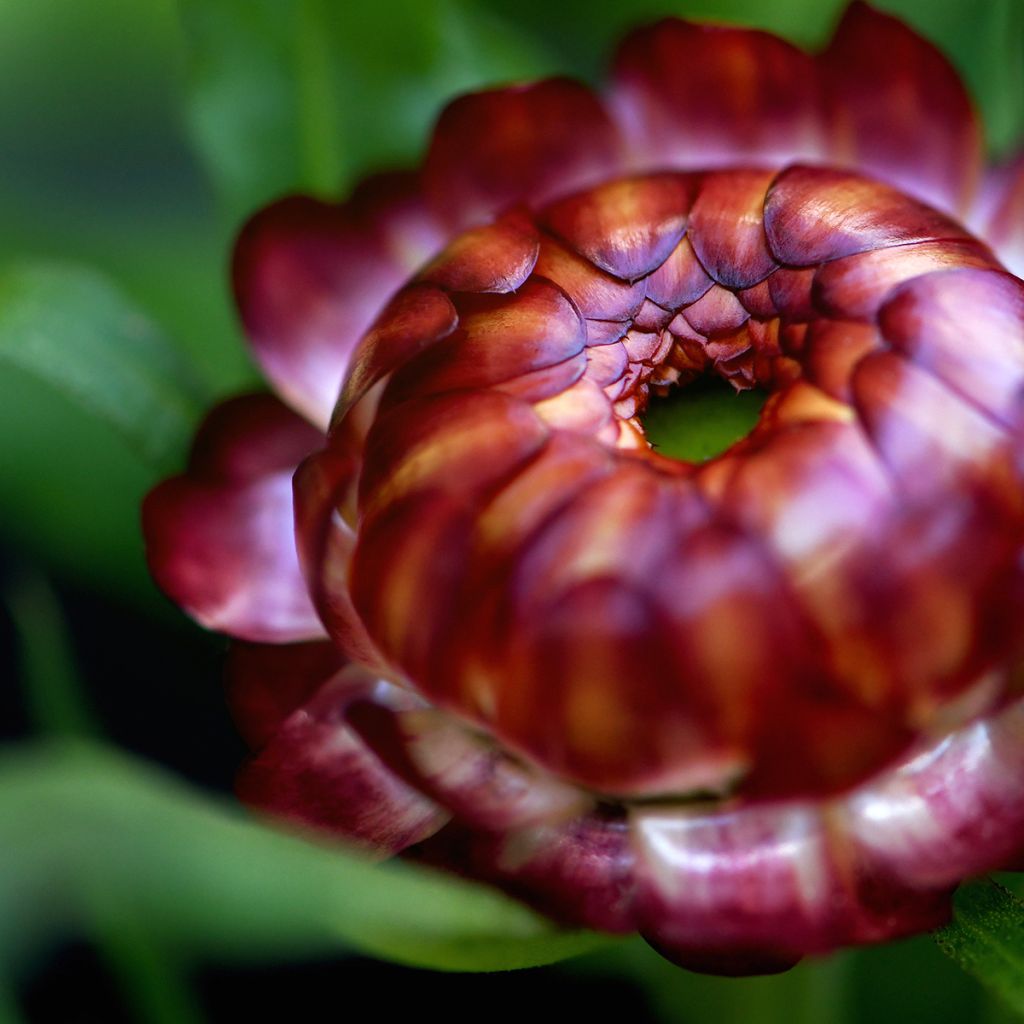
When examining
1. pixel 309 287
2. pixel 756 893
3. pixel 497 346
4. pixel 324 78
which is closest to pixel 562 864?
pixel 756 893

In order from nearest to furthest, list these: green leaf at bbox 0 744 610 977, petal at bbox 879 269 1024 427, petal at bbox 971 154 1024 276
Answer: green leaf at bbox 0 744 610 977
petal at bbox 879 269 1024 427
petal at bbox 971 154 1024 276

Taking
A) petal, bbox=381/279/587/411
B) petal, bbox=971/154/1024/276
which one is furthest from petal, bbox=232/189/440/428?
petal, bbox=971/154/1024/276

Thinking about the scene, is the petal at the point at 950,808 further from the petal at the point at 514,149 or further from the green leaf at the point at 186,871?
the petal at the point at 514,149

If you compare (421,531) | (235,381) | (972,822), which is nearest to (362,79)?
(235,381)

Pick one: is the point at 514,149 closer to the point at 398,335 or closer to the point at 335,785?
the point at 398,335

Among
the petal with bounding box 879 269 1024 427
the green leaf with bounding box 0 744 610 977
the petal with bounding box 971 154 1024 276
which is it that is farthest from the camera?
the petal with bounding box 971 154 1024 276

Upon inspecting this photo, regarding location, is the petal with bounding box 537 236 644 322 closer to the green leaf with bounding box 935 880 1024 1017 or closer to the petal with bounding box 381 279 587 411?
the petal with bounding box 381 279 587 411

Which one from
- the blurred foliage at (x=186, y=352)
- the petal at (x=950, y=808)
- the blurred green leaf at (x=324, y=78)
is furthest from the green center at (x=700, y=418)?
the blurred green leaf at (x=324, y=78)
